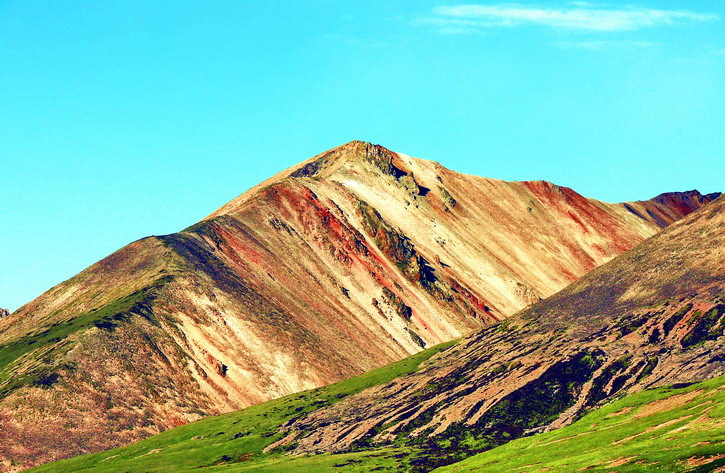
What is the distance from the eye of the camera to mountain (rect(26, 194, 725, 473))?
108 metres

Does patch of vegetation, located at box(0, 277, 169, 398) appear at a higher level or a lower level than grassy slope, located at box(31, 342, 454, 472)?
higher

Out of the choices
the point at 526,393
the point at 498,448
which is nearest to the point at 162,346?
the point at 526,393

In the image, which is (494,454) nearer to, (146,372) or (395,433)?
(395,433)

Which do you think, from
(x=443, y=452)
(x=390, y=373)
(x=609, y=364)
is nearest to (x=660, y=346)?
(x=609, y=364)

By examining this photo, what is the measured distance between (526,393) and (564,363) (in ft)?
31.2

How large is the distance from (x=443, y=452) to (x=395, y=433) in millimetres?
15530

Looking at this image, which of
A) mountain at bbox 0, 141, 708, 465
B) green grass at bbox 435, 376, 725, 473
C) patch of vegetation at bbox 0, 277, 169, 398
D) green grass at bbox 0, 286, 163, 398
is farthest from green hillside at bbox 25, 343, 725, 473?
green grass at bbox 0, 286, 163, 398

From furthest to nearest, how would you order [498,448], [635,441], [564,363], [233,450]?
[564,363] < [233,450] < [498,448] < [635,441]

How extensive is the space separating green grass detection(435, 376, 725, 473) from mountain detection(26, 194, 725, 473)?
41 cm

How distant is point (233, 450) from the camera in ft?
437

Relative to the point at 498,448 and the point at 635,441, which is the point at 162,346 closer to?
Answer: the point at 498,448

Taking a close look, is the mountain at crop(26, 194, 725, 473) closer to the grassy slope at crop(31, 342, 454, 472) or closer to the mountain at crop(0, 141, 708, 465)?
the grassy slope at crop(31, 342, 454, 472)

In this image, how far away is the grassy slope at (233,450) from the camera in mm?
121938

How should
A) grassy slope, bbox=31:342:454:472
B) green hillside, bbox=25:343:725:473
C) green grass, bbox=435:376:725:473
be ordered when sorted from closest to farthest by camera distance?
green grass, bbox=435:376:725:473 → green hillside, bbox=25:343:725:473 → grassy slope, bbox=31:342:454:472
